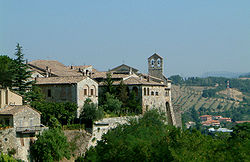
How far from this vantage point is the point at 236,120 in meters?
194

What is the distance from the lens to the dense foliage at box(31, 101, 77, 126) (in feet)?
139

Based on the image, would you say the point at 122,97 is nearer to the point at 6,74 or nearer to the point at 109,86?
the point at 109,86

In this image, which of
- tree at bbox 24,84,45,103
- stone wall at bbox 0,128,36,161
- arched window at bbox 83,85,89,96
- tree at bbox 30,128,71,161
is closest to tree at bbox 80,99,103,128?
arched window at bbox 83,85,89,96

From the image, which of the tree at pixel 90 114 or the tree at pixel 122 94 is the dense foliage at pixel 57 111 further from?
the tree at pixel 122 94

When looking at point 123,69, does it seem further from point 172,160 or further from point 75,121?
point 172,160

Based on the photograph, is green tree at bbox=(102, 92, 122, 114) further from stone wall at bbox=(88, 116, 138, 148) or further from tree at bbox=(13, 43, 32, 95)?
tree at bbox=(13, 43, 32, 95)

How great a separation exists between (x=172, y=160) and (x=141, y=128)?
12.4 metres

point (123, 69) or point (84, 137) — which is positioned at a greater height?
point (123, 69)

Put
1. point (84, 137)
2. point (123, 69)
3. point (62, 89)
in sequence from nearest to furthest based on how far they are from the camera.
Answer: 1. point (84, 137)
2. point (62, 89)
3. point (123, 69)

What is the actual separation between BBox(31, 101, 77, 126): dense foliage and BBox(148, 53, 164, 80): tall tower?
966 inches

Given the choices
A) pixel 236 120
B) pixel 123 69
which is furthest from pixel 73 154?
pixel 236 120

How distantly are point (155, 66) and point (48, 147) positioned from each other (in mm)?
32760

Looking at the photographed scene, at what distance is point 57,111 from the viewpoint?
141 ft

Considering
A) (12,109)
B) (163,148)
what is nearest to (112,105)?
(12,109)
